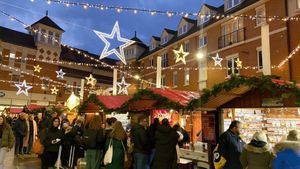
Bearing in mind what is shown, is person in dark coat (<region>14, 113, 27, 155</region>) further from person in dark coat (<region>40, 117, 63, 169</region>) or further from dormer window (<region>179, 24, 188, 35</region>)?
dormer window (<region>179, 24, 188, 35</region>)

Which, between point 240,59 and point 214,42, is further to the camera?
point 214,42

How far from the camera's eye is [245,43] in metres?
17.4

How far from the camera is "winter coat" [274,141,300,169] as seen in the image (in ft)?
11.6

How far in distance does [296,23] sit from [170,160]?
11.9 m

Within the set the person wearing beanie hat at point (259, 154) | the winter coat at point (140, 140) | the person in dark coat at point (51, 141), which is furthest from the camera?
the winter coat at point (140, 140)

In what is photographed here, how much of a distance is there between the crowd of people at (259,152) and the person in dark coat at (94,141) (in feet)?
9.04

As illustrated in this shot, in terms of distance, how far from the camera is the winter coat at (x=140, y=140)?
264 inches

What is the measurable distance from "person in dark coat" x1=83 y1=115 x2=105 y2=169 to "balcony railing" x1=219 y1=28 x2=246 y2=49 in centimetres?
1363

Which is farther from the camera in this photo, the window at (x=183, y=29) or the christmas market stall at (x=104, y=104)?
the window at (x=183, y=29)

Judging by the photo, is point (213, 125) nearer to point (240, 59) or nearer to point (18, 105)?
point (240, 59)

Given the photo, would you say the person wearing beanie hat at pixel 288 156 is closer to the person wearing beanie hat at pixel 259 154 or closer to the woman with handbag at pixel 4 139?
the person wearing beanie hat at pixel 259 154

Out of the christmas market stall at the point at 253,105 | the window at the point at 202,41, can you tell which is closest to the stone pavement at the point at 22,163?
the christmas market stall at the point at 253,105

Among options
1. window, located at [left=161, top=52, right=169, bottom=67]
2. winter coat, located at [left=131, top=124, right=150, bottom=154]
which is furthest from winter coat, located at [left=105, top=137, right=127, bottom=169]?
window, located at [left=161, top=52, right=169, bottom=67]

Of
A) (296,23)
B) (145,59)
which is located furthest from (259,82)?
(145,59)
